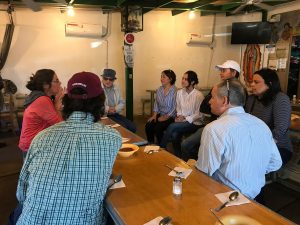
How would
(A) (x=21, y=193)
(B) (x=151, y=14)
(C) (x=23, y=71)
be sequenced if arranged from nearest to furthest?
(A) (x=21, y=193), (C) (x=23, y=71), (B) (x=151, y=14)

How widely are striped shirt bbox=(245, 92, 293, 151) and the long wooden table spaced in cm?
115

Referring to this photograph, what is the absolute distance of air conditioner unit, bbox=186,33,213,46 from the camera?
6.06m

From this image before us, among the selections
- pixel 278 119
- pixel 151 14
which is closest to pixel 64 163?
pixel 278 119

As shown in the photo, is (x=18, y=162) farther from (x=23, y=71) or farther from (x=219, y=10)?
(x=219, y=10)

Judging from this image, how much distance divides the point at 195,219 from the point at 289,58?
5697 mm

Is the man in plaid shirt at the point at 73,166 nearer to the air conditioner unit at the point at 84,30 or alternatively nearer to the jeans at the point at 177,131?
the jeans at the point at 177,131

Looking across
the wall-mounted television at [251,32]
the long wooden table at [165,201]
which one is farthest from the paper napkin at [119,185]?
the wall-mounted television at [251,32]

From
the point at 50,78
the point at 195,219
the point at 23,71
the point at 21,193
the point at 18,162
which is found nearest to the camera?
the point at 195,219

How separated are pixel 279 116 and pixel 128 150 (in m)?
1.37

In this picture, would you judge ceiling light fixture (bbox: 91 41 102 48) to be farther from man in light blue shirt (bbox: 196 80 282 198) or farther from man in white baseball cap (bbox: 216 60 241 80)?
man in light blue shirt (bbox: 196 80 282 198)

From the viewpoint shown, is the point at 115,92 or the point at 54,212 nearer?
the point at 54,212

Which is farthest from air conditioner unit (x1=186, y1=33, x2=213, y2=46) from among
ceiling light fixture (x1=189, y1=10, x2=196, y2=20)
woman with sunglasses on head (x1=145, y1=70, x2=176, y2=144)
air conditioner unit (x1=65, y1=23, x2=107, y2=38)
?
woman with sunglasses on head (x1=145, y1=70, x2=176, y2=144)

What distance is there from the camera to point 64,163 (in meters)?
1.15

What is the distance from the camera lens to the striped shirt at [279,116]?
229cm
